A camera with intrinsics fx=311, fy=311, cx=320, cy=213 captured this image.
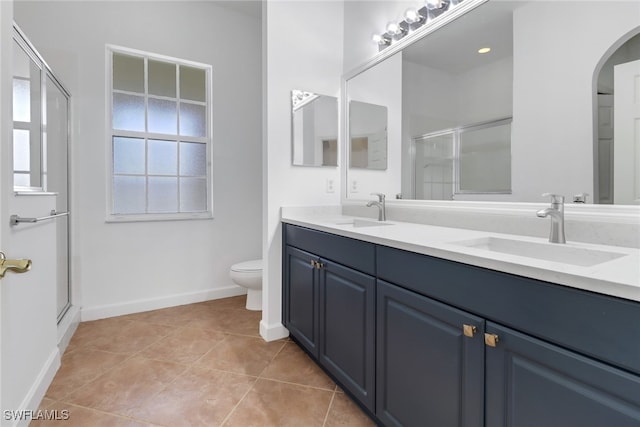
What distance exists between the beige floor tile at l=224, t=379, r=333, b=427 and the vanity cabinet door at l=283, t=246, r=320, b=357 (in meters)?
0.22

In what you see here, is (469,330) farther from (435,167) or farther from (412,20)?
(412,20)

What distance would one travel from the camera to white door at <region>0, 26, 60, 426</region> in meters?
1.21

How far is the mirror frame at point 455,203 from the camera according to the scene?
1085mm

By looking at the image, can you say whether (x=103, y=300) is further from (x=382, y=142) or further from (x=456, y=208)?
(x=456, y=208)

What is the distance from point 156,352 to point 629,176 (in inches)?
101

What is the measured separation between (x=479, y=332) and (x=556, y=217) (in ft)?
1.84

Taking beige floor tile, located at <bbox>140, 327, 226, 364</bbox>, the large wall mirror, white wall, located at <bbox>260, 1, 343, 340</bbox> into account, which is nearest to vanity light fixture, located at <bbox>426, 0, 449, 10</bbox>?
the large wall mirror

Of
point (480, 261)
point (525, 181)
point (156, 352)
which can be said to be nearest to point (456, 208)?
point (525, 181)

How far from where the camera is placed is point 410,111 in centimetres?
195

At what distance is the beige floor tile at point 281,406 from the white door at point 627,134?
4.97 feet

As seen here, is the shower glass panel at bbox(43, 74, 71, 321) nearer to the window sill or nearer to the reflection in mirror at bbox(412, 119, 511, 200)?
the window sill

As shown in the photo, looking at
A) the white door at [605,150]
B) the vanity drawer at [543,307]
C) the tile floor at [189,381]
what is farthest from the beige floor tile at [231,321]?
the white door at [605,150]

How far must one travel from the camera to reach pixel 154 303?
277cm

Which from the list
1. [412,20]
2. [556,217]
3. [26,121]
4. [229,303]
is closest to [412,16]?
[412,20]
